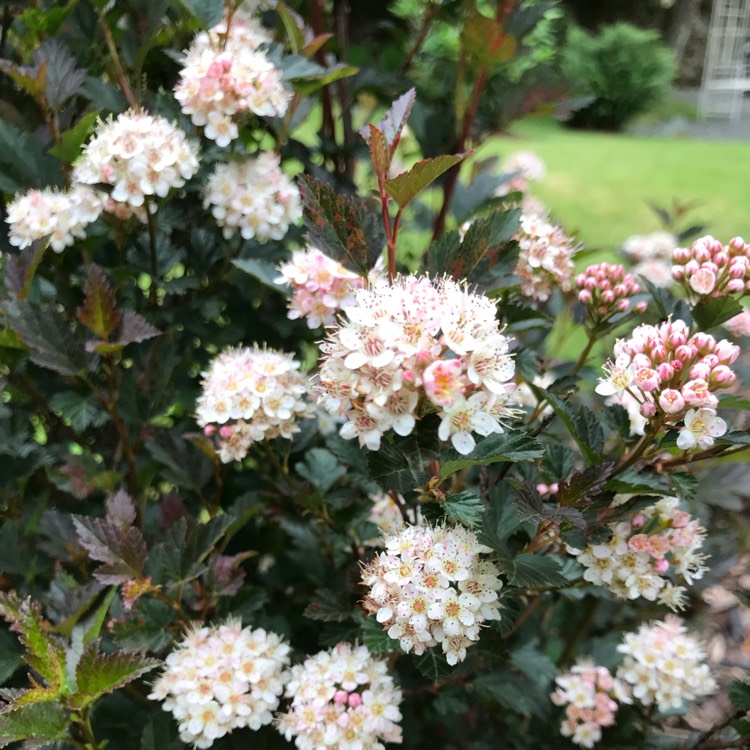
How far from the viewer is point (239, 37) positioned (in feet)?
3.83

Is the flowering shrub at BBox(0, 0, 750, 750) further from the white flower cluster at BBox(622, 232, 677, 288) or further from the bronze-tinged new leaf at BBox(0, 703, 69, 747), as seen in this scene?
the white flower cluster at BBox(622, 232, 677, 288)

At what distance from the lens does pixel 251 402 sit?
0.95 meters

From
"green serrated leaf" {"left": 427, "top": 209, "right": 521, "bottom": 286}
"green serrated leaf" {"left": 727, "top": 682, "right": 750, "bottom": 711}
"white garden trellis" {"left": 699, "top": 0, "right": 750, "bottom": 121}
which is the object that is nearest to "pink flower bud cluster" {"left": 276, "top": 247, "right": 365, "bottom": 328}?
"green serrated leaf" {"left": 427, "top": 209, "right": 521, "bottom": 286}

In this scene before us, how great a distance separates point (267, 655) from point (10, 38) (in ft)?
3.96

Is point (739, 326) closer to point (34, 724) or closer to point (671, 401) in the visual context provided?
point (671, 401)

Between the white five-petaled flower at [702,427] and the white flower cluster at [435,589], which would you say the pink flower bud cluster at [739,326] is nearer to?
the white five-petaled flower at [702,427]

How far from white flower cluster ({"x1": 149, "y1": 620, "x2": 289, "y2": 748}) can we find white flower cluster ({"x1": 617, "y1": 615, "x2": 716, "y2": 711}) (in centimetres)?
57

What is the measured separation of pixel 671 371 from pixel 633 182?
6.50 meters

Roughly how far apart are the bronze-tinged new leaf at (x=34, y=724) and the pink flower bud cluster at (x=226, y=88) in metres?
0.76

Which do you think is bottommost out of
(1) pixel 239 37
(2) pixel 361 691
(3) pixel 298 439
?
(2) pixel 361 691

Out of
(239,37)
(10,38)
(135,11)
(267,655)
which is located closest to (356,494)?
(267,655)

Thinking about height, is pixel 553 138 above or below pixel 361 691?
below

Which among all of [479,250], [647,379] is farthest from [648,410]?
[479,250]

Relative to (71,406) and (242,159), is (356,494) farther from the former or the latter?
(242,159)
